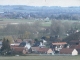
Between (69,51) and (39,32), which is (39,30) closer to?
(39,32)

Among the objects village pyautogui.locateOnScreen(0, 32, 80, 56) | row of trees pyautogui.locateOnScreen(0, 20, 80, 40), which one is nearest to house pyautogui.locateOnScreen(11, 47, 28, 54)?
village pyautogui.locateOnScreen(0, 32, 80, 56)

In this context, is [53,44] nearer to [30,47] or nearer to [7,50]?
[30,47]

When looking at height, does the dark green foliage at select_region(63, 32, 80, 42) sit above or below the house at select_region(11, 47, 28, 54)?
above

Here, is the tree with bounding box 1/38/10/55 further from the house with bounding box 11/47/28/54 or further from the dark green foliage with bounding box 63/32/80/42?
the dark green foliage with bounding box 63/32/80/42

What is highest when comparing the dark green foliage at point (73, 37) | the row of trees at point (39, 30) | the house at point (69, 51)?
the row of trees at point (39, 30)

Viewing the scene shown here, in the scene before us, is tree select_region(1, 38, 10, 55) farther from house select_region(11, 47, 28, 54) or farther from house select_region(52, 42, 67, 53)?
house select_region(52, 42, 67, 53)

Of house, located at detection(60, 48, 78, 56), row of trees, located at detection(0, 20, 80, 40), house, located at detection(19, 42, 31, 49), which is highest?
row of trees, located at detection(0, 20, 80, 40)

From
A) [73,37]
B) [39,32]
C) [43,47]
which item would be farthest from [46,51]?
[73,37]

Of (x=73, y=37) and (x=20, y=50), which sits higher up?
(x=73, y=37)

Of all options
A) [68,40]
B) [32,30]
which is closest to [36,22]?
[32,30]

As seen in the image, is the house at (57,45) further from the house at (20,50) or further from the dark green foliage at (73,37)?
the house at (20,50)

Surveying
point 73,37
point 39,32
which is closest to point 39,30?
point 39,32

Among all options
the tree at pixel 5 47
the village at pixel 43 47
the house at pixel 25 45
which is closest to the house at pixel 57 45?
the village at pixel 43 47
